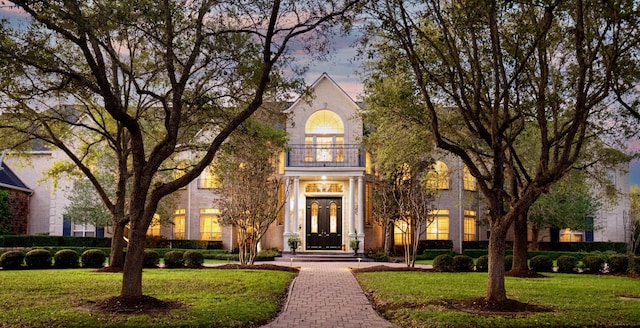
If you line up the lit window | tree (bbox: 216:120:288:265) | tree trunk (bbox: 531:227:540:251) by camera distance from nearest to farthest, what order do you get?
tree (bbox: 216:120:288:265) < the lit window < tree trunk (bbox: 531:227:540:251)

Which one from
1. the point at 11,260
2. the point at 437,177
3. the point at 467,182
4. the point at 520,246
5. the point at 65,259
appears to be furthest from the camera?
the point at 467,182

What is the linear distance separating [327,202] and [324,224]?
1.14m

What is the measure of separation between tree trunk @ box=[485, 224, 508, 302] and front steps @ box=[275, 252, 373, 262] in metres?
15.6

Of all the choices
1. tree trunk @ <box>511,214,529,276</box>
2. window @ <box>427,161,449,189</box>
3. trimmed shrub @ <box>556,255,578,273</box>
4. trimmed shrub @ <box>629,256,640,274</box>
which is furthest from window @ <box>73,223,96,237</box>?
trimmed shrub @ <box>629,256,640,274</box>

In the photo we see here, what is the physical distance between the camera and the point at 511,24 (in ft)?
49.2

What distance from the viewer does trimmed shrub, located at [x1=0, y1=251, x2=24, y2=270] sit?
20.1 metres

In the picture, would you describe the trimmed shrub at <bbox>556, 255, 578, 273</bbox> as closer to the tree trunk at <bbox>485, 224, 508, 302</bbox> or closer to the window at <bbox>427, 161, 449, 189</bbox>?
the window at <bbox>427, 161, 449, 189</bbox>

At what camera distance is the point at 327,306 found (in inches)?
468

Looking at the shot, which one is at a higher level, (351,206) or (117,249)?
(351,206)

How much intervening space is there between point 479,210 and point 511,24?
65.4 ft

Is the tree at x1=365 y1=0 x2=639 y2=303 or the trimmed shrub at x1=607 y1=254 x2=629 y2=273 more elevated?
the tree at x1=365 y1=0 x2=639 y2=303

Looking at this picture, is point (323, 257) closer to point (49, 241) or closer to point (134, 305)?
point (49, 241)

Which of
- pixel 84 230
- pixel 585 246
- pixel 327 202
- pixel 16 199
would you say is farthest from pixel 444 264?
pixel 16 199

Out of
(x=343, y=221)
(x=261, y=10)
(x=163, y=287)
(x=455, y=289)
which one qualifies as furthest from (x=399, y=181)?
(x=261, y=10)
